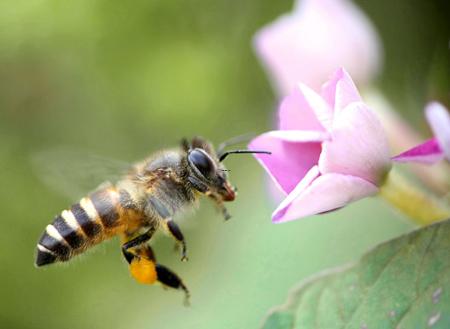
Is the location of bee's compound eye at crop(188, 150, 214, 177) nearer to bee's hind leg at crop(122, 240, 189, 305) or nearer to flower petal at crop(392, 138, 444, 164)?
bee's hind leg at crop(122, 240, 189, 305)

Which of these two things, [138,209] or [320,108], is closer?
[320,108]

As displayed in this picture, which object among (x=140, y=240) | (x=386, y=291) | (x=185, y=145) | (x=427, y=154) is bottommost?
(x=386, y=291)

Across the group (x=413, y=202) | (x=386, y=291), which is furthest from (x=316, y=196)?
(x=413, y=202)

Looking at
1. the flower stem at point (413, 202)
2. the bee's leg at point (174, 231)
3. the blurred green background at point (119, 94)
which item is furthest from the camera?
the blurred green background at point (119, 94)

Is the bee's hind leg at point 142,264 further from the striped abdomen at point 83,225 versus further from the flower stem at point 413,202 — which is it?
the flower stem at point 413,202

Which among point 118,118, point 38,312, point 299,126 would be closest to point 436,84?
point 299,126

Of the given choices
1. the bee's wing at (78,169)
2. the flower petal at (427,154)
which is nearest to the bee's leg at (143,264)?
the bee's wing at (78,169)

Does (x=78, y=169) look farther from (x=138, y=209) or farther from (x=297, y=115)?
(x=297, y=115)

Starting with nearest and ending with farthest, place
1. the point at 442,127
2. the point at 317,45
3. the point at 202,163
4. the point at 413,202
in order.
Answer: the point at 442,127
the point at 413,202
the point at 202,163
the point at 317,45
